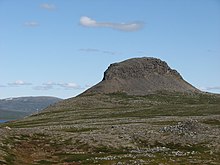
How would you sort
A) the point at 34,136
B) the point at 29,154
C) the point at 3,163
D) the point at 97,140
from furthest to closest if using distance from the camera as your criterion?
1. the point at 34,136
2. the point at 97,140
3. the point at 29,154
4. the point at 3,163

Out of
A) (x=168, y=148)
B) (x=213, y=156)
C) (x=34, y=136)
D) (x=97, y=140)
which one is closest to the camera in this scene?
(x=213, y=156)

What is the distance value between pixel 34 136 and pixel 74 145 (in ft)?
37.1

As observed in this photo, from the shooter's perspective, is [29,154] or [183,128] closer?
[29,154]

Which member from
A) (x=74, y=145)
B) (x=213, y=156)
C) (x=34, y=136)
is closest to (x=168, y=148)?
(x=213, y=156)

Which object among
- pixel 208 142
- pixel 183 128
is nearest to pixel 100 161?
pixel 208 142

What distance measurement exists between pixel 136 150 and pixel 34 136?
78.3 ft

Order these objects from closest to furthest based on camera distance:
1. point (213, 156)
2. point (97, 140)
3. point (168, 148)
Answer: point (213, 156), point (168, 148), point (97, 140)

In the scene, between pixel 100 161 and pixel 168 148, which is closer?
pixel 100 161

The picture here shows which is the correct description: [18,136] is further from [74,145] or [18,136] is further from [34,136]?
[74,145]

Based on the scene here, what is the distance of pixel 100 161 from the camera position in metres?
56.4

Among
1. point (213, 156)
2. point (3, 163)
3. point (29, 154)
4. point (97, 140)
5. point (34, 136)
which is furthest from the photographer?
point (34, 136)

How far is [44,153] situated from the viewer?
68.6 meters

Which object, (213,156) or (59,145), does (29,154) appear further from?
(213,156)

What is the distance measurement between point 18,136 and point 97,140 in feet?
53.1
